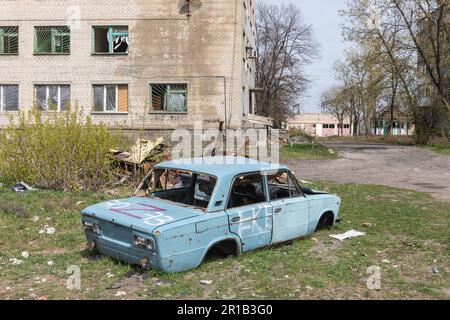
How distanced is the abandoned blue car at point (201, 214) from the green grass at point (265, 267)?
219 millimetres

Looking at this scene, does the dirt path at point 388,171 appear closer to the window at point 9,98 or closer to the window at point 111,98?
the window at point 111,98

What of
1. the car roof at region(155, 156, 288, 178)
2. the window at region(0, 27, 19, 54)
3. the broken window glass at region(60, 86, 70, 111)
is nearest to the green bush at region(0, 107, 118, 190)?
the car roof at region(155, 156, 288, 178)

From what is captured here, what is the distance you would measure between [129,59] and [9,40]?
6778mm

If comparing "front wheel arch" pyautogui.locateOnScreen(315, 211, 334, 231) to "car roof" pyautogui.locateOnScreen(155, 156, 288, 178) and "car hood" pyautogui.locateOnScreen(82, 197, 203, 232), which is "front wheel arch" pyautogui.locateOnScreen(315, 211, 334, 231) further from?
"car hood" pyautogui.locateOnScreen(82, 197, 203, 232)

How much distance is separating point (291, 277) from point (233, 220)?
1.00 meters

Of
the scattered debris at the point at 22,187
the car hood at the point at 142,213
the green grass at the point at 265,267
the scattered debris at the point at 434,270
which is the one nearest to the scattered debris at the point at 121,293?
the green grass at the point at 265,267

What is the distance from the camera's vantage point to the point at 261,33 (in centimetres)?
5909

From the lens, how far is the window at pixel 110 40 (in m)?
23.8

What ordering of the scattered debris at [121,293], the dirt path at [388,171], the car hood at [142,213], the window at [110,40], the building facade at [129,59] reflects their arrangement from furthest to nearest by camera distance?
1. the window at [110,40]
2. the building facade at [129,59]
3. the dirt path at [388,171]
4. the car hood at [142,213]
5. the scattered debris at [121,293]

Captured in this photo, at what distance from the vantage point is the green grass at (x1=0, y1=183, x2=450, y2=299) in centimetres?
479

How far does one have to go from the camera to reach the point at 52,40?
24.2 meters

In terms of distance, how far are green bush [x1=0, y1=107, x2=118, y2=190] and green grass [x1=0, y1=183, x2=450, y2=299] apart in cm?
221

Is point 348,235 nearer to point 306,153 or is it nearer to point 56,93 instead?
point 306,153
